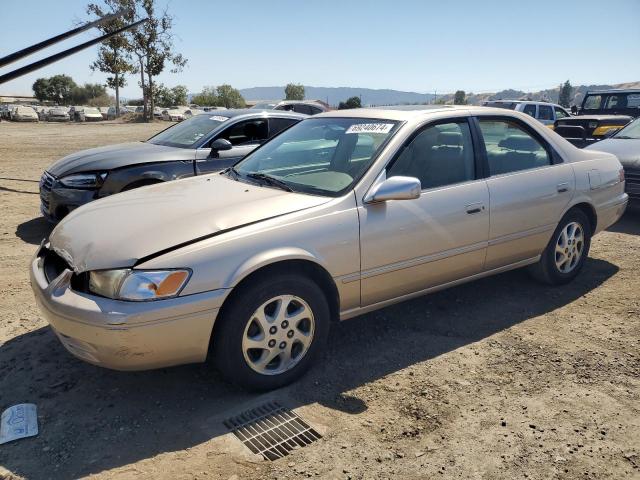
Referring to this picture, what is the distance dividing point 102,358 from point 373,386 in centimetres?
154

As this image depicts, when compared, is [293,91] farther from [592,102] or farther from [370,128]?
[370,128]

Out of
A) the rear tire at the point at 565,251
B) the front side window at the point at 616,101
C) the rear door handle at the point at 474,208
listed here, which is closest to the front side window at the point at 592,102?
the front side window at the point at 616,101

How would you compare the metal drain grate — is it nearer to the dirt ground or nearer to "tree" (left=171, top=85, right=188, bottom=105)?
the dirt ground

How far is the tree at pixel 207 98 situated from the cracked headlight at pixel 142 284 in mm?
58115

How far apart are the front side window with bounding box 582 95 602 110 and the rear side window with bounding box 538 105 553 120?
47.9 inches

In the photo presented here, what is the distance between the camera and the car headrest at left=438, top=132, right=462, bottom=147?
386 cm

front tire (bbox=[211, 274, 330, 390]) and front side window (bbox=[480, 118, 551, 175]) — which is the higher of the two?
front side window (bbox=[480, 118, 551, 175])

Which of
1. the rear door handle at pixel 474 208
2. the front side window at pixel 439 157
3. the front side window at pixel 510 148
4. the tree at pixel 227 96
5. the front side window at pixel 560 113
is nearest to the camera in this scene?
the front side window at pixel 439 157

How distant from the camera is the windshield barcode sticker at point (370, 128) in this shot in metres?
3.71

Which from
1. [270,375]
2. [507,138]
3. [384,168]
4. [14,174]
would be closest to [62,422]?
[270,375]

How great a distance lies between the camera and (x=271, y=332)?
2992 mm

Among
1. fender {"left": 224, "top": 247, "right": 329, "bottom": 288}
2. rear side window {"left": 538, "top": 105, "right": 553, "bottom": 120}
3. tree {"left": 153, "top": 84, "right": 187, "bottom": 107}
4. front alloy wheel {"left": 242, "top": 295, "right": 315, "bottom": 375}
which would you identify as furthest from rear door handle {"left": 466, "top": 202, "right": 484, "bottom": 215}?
tree {"left": 153, "top": 84, "right": 187, "bottom": 107}

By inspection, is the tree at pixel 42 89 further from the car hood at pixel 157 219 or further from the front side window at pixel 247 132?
the car hood at pixel 157 219

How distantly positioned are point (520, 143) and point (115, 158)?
4.35m
